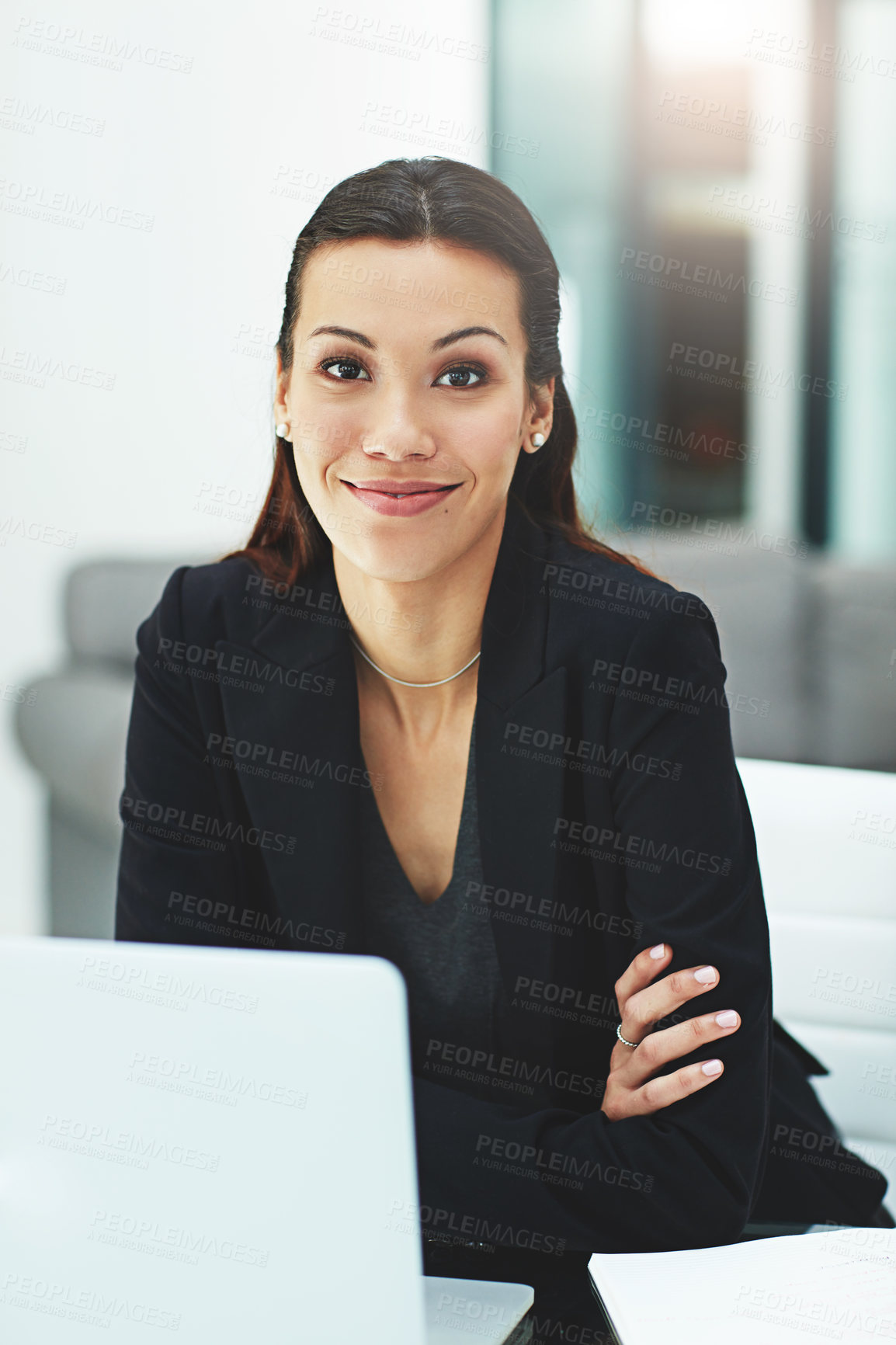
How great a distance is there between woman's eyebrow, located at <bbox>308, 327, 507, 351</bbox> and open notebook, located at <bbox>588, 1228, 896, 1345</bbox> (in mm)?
777

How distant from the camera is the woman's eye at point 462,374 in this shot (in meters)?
1.13

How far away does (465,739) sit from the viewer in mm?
1251

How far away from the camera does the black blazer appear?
0.98 metres

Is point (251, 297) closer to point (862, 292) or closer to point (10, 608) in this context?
point (10, 608)

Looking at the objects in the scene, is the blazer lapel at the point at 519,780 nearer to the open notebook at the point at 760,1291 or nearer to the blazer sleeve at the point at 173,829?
the blazer sleeve at the point at 173,829

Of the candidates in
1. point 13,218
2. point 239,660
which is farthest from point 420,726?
point 13,218

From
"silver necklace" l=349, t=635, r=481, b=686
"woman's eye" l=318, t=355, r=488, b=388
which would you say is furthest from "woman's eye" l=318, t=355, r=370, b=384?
"silver necklace" l=349, t=635, r=481, b=686

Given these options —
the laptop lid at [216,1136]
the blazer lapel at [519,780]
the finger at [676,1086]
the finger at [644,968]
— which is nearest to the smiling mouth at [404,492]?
the blazer lapel at [519,780]

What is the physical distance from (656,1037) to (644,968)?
0.21ft

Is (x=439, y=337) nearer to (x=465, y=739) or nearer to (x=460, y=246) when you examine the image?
(x=460, y=246)

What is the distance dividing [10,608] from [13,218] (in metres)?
0.89

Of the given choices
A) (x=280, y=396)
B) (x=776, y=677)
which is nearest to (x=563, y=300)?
(x=776, y=677)

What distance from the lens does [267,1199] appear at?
52 centimetres

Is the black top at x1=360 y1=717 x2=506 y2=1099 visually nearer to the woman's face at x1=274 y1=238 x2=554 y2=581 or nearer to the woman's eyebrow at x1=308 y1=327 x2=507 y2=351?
the woman's face at x1=274 y1=238 x2=554 y2=581
